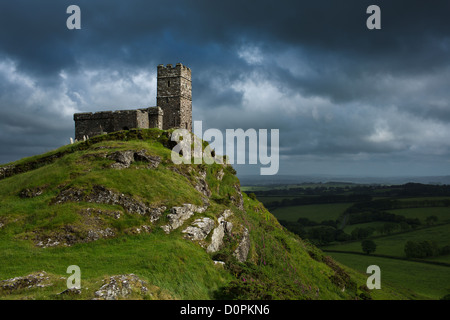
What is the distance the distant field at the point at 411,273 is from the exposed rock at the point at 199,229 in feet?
211

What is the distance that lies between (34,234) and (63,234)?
2125mm

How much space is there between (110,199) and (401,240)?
13102 cm

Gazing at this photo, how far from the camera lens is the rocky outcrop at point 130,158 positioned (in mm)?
33594

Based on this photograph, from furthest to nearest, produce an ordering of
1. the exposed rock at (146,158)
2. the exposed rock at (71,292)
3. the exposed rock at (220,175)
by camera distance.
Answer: the exposed rock at (220,175) < the exposed rock at (146,158) < the exposed rock at (71,292)

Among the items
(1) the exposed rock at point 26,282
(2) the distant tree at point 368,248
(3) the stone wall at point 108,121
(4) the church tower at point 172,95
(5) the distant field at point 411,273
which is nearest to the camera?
(1) the exposed rock at point 26,282

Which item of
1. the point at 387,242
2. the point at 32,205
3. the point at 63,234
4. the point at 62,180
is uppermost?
the point at 62,180

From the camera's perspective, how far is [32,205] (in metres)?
26.2

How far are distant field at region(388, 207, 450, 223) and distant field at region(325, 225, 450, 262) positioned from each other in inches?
716

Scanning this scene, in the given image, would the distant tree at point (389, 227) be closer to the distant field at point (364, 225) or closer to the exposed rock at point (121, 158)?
the distant field at point (364, 225)

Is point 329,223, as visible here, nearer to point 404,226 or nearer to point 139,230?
point 404,226

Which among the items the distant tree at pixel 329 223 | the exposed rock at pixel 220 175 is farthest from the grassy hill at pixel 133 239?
the distant tree at pixel 329 223

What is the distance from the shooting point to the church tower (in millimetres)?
53156
